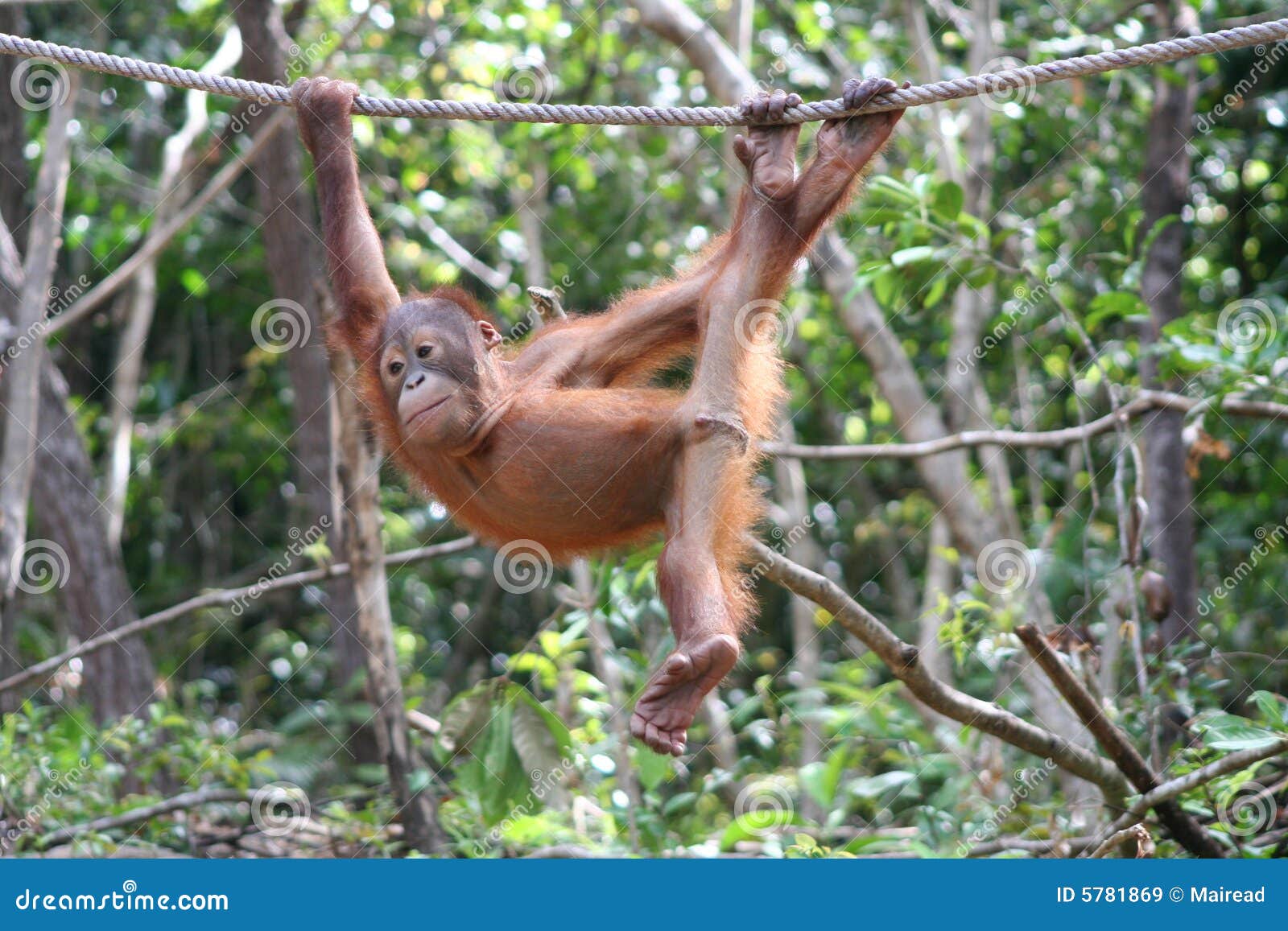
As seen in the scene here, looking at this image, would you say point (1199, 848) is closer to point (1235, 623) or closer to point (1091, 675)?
point (1091, 675)

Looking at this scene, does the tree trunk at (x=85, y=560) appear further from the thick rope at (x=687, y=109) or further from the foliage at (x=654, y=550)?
the thick rope at (x=687, y=109)

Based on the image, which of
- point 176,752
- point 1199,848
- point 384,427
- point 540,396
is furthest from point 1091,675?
point 176,752

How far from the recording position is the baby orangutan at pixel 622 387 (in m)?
3.62

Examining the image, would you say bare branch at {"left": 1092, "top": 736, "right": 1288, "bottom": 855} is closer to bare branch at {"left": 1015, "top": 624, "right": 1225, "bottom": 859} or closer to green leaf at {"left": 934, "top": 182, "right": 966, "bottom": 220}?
bare branch at {"left": 1015, "top": 624, "right": 1225, "bottom": 859}

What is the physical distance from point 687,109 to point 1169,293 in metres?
3.09

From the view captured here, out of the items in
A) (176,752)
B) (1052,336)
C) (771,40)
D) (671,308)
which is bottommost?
(176,752)

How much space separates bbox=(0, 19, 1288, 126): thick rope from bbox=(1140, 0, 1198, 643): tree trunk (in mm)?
1903

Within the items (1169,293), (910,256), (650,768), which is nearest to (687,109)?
(910,256)

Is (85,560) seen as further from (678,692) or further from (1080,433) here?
(1080,433)

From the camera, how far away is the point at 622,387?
4.11 m

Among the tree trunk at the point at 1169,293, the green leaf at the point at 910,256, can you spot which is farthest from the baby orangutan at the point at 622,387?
the tree trunk at the point at 1169,293

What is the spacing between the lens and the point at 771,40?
27.9ft

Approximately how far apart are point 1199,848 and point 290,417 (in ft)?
20.4

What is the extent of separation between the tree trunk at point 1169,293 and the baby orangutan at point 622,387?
202 centimetres
